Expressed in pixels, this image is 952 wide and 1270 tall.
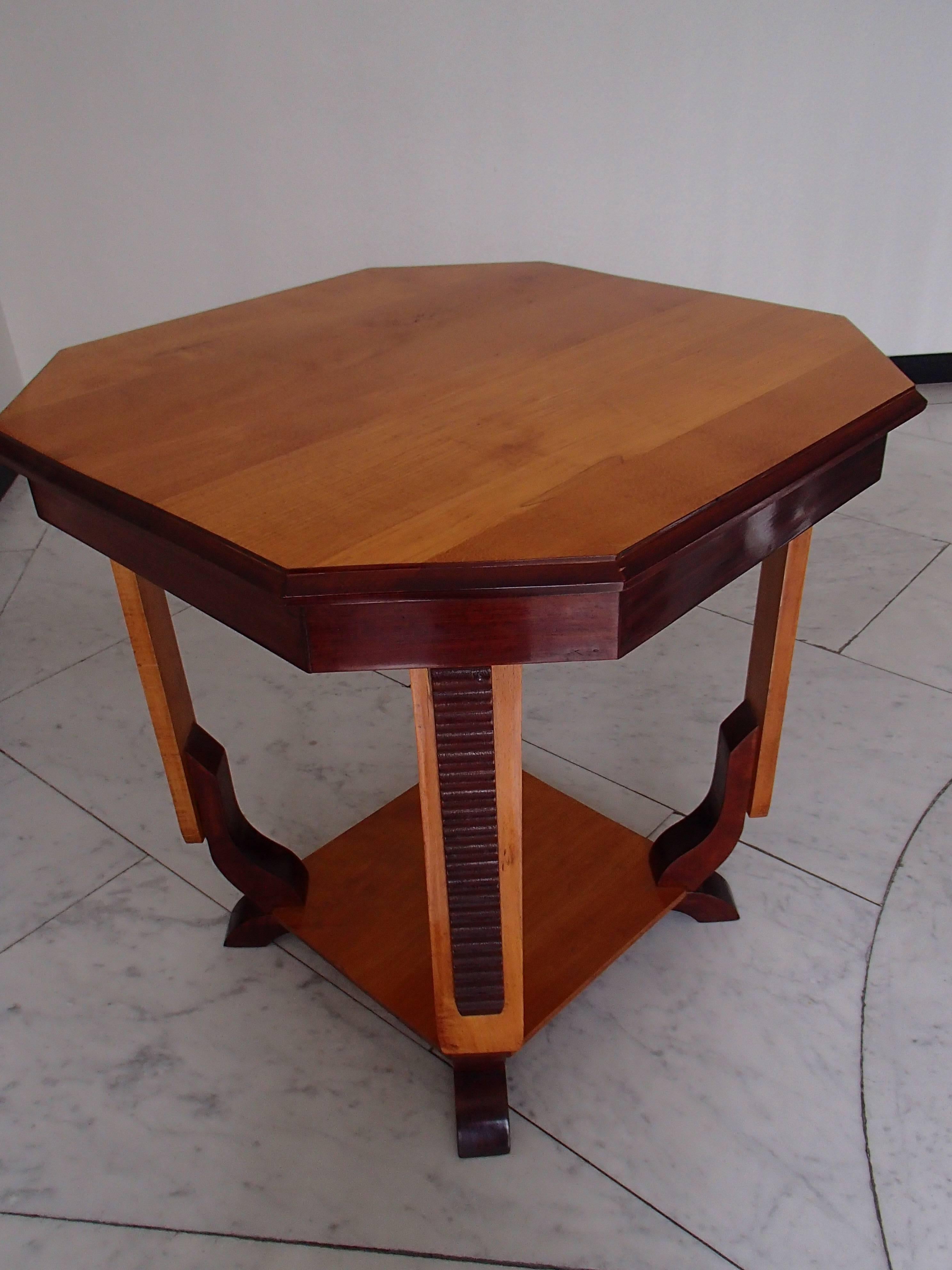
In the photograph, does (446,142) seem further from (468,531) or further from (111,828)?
(468,531)

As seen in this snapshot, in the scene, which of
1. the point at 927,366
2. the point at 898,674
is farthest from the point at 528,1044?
the point at 927,366

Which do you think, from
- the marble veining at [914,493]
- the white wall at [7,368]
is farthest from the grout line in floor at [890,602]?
the white wall at [7,368]

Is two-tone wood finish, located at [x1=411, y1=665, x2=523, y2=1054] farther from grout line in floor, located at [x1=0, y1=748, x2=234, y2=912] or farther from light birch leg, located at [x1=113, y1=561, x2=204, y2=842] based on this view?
grout line in floor, located at [x1=0, y1=748, x2=234, y2=912]

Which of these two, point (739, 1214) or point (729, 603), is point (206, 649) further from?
point (739, 1214)

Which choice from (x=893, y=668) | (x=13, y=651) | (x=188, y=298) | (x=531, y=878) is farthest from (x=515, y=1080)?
(x=188, y=298)

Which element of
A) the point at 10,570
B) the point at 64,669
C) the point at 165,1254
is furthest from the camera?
the point at 10,570

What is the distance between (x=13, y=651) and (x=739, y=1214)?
1.71m

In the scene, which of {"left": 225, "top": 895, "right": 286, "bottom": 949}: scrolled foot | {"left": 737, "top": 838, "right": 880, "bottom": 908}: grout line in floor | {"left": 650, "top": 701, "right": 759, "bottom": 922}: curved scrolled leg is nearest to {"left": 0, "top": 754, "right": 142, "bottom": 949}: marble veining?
{"left": 225, "top": 895, "right": 286, "bottom": 949}: scrolled foot

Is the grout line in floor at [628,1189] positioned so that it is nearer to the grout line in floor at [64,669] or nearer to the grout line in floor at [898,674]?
the grout line in floor at [898,674]

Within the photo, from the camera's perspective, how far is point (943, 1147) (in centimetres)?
114

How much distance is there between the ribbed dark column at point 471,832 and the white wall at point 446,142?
233 cm

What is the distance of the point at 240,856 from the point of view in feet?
4.29

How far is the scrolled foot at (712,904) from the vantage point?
4.66 feet

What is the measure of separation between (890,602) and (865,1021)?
114 cm
